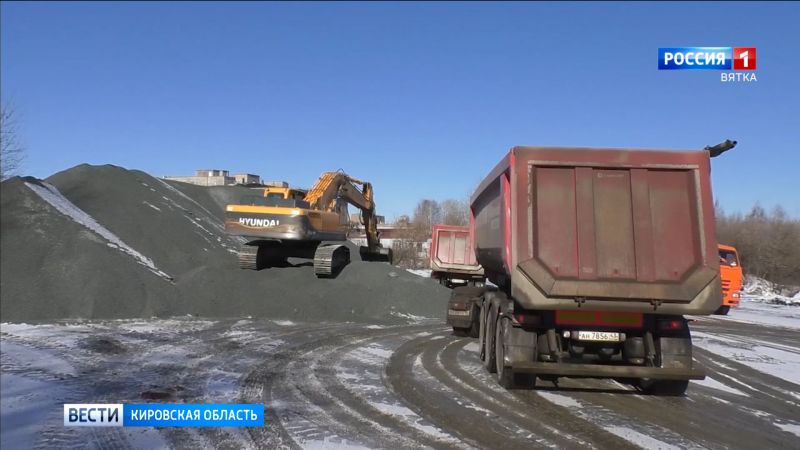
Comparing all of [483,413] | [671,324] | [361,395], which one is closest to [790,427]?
[671,324]

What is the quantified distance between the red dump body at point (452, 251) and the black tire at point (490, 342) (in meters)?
6.56

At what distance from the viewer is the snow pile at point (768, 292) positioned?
28047 millimetres

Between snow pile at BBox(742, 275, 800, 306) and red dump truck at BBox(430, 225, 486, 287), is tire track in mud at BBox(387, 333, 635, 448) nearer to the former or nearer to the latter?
red dump truck at BBox(430, 225, 486, 287)

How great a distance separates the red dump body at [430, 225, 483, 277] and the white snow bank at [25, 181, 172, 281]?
8.57 metres

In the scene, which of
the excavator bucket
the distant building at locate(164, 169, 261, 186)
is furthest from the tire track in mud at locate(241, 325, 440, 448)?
the distant building at locate(164, 169, 261, 186)

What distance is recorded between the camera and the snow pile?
2805 centimetres

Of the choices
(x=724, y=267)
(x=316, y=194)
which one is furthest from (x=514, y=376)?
(x=724, y=267)

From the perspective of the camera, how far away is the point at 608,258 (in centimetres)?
630

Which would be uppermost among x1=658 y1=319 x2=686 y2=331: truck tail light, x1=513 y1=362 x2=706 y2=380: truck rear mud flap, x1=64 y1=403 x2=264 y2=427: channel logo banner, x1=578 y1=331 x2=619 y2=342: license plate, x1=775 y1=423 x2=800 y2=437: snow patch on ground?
x1=658 y1=319 x2=686 y2=331: truck tail light

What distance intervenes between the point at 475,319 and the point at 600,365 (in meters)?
5.52

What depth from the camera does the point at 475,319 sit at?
12.0 m

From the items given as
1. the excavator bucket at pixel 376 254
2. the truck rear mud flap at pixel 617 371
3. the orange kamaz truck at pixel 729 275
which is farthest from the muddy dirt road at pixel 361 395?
the excavator bucket at pixel 376 254

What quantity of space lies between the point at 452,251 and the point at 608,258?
362 inches

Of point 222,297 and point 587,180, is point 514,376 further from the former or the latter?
point 222,297
